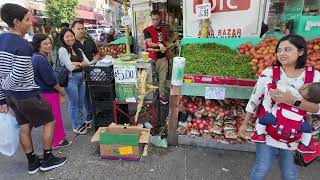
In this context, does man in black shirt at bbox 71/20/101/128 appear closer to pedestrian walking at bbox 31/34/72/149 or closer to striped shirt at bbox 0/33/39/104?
pedestrian walking at bbox 31/34/72/149

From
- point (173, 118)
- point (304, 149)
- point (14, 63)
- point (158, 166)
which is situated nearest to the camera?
point (304, 149)

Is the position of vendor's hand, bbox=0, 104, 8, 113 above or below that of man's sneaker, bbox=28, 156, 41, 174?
above

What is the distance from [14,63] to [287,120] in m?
2.67

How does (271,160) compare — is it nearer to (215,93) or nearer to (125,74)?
(215,93)

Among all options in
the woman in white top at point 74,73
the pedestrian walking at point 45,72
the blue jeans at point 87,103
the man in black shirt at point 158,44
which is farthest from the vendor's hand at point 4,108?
the man in black shirt at point 158,44

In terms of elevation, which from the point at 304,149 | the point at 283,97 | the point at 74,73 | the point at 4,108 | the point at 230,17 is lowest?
the point at 304,149

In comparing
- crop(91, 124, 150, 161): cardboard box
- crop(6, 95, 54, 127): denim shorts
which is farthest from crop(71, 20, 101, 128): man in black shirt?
crop(6, 95, 54, 127): denim shorts

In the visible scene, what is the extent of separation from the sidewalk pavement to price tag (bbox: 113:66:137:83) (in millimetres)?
1062

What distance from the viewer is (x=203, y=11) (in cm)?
354

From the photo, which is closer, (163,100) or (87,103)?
(87,103)

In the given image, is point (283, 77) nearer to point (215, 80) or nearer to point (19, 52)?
point (215, 80)

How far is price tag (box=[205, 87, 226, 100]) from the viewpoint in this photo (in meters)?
3.20

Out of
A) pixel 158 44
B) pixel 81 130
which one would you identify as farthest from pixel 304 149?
pixel 158 44

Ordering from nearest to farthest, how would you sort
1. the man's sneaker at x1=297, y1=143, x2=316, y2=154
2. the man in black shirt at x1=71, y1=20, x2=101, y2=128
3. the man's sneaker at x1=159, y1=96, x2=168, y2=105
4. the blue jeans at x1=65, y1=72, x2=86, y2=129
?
the man's sneaker at x1=297, y1=143, x2=316, y2=154
the blue jeans at x1=65, y1=72, x2=86, y2=129
the man in black shirt at x1=71, y1=20, x2=101, y2=128
the man's sneaker at x1=159, y1=96, x2=168, y2=105
